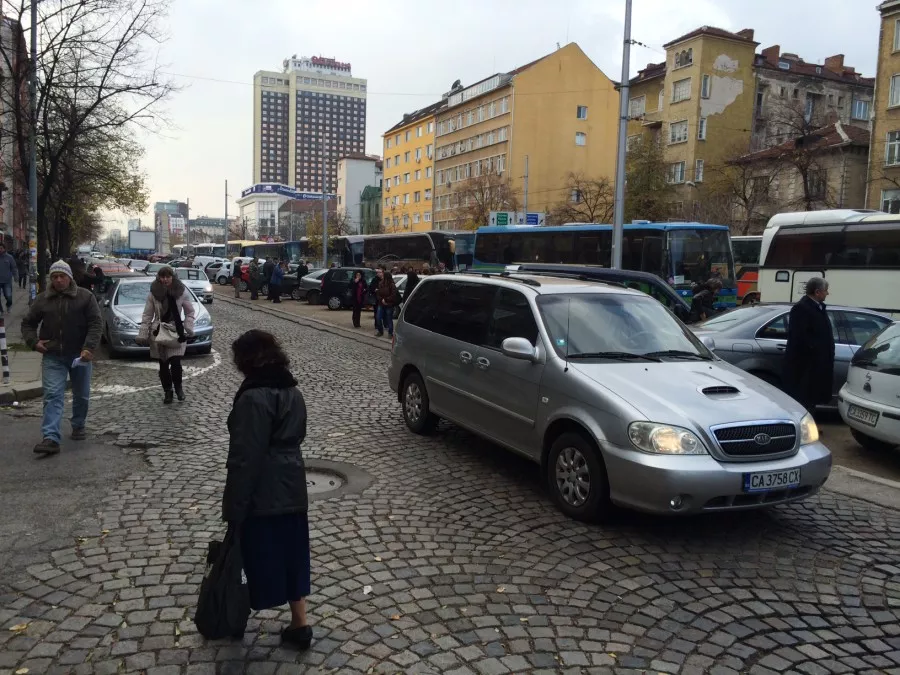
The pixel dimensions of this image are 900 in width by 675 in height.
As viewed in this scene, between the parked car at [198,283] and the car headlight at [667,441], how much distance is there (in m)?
23.0

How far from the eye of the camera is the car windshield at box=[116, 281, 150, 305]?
14664 millimetres

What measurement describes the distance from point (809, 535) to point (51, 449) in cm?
650

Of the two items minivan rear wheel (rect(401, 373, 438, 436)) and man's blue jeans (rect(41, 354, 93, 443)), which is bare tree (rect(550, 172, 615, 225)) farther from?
man's blue jeans (rect(41, 354, 93, 443))

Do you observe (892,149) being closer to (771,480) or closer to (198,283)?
(198,283)

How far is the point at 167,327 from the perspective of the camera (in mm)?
9609

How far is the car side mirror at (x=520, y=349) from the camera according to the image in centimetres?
594

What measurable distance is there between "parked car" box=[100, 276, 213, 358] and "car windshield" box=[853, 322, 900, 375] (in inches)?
418

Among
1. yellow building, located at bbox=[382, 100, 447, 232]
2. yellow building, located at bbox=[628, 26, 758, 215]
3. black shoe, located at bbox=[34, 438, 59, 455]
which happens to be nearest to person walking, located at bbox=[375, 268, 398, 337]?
black shoe, located at bbox=[34, 438, 59, 455]

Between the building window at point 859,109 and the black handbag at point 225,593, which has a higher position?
the building window at point 859,109

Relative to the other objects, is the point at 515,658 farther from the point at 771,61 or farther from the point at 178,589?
the point at 771,61

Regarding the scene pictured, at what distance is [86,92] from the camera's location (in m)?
19.8

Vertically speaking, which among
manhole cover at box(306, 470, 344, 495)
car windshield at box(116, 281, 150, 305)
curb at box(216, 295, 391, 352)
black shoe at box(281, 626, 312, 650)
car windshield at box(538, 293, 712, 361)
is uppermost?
car windshield at box(538, 293, 712, 361)

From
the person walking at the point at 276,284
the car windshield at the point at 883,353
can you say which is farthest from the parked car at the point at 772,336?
the person walking at the point at 276,284

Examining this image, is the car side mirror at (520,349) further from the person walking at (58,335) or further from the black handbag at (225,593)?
the person walking at (58,335)
